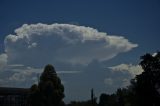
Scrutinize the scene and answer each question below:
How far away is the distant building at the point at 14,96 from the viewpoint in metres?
126

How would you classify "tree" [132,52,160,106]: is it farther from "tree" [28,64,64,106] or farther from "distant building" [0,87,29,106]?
"distant building" [0,87,29,106]

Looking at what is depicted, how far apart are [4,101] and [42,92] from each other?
58586 mm

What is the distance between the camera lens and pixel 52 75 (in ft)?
237

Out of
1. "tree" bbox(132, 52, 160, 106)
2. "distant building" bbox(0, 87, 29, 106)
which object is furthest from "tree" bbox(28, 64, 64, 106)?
"distant building" bbox(0, 87, 29, 106)

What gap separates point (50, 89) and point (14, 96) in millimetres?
63926

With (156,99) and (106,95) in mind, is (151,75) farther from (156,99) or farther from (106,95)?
(106,95)

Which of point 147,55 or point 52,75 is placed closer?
point 147,55

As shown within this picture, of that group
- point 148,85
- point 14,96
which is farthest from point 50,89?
point 14,96

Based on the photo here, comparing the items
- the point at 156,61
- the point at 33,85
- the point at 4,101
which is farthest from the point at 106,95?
the point at 156,61

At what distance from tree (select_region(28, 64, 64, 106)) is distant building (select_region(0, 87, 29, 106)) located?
55.3 meters

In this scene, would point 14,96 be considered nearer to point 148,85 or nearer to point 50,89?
point 50,89

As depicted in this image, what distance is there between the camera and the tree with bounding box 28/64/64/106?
69.2m

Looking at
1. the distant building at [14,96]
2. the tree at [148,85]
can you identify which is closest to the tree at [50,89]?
the tree at [148,85]

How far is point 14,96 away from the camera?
5133 inches
